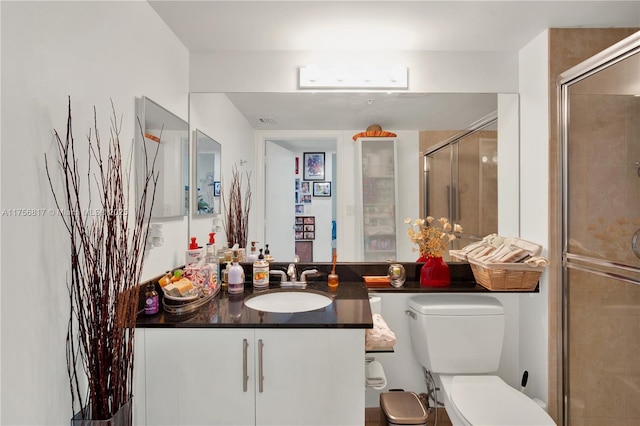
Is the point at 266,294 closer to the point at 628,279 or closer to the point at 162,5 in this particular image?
the point at 162,5

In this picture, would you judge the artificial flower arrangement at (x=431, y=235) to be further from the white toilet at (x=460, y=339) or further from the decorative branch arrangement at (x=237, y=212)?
the decorative branch arrangement at (x=237, y=212)

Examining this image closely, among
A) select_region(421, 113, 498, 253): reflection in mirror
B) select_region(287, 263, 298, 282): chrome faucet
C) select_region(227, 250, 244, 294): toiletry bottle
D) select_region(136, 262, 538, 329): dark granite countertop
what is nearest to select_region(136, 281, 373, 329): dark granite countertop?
select_region(136, 262, 538, 329): dark granite countertop

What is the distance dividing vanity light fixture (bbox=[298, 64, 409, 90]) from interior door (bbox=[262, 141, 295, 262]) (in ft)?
1.37

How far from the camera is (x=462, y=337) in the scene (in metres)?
1.78

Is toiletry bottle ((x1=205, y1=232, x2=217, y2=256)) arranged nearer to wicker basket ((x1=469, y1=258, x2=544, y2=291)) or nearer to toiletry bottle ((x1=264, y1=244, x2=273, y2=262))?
toiletry bottle ((x1=264, y1=244, x2=273, y2=262))

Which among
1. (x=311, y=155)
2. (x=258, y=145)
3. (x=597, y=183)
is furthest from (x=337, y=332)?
(x=597, y=183)

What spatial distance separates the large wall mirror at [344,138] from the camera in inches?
79.0

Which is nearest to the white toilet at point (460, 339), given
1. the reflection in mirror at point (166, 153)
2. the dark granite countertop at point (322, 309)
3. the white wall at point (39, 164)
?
the dark granite countertop at point (322, 309)

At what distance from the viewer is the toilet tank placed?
178 cm

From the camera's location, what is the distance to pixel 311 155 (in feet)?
6.72

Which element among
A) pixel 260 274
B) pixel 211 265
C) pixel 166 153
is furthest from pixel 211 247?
pixel 166 153

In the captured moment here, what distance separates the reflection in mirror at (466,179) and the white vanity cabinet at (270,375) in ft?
3.59

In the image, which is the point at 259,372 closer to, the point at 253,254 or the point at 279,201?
the point at 253,254

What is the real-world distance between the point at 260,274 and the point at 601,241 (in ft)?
5.44
